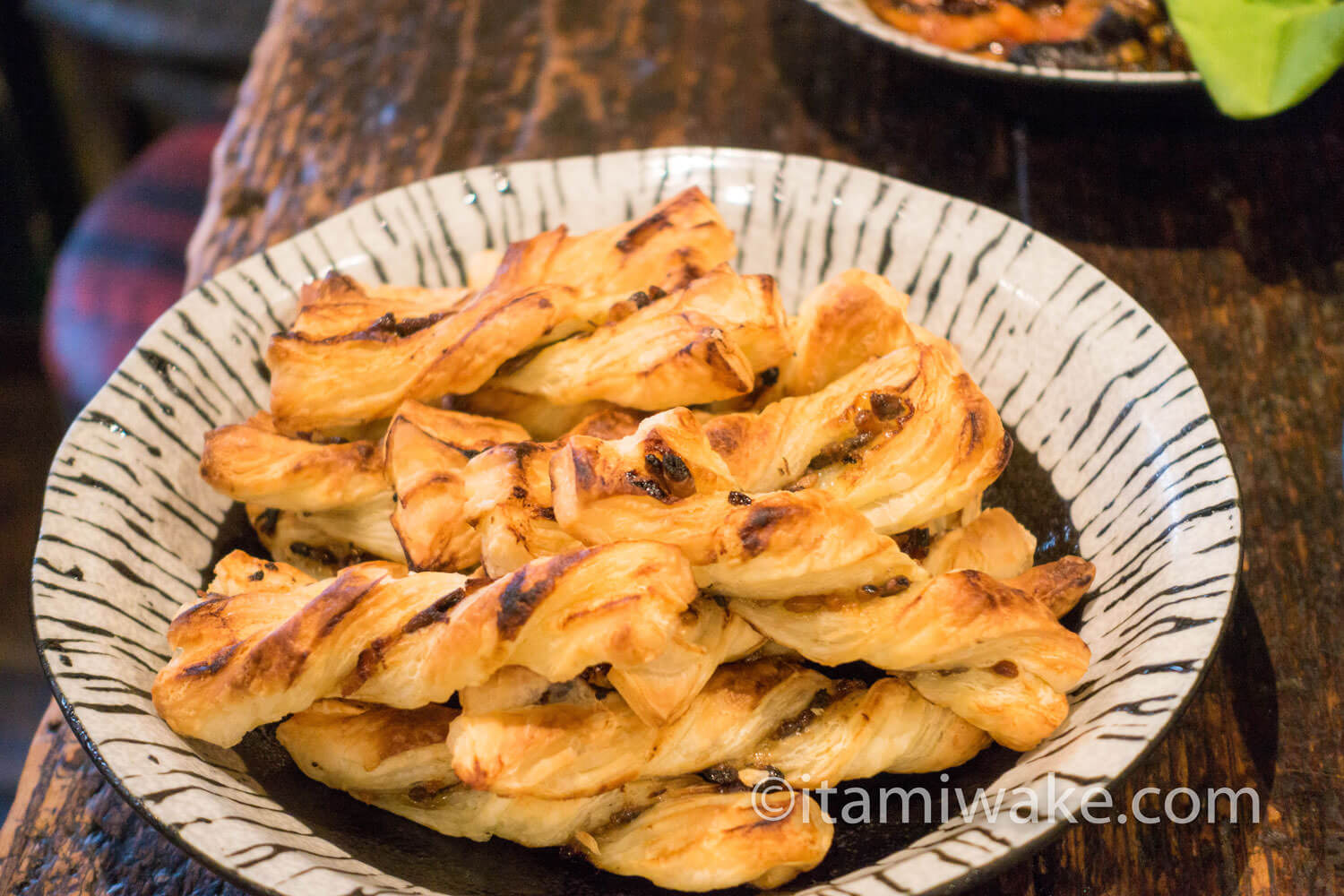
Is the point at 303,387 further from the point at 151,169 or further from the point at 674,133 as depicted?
the point at 151,169

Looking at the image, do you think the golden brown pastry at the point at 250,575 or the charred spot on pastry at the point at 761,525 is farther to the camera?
the golden brown pastry at the point at 250,575

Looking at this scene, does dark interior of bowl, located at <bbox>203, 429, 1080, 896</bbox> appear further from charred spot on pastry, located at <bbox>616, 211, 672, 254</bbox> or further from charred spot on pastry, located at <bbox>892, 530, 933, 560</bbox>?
charred spot on pastry, located at <bbox>616, 211, 672, 254</bbox>

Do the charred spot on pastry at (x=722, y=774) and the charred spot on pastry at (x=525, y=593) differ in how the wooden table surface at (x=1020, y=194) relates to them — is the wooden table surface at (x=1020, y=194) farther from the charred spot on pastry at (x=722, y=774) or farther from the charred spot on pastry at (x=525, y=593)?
the charred spot on pastry at (x=525, y=593)

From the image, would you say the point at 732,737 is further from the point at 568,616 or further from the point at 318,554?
the point at 318,554

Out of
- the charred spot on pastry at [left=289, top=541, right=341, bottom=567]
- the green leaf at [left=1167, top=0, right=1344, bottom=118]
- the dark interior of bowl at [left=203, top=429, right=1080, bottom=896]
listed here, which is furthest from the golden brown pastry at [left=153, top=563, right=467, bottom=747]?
the green leaf at [left=1167, top=0, right=1344, bottom=118]

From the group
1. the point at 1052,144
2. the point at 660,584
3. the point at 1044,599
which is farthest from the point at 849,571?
the point at 1052,144

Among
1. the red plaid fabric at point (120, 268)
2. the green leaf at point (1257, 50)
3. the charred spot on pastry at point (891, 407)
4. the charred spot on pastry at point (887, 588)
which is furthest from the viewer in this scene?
the red plaid fabric at point (120, 268)

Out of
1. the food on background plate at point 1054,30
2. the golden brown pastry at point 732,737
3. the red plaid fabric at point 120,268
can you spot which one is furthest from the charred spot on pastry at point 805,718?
Answer: the red plaid fabric at point 120,268
